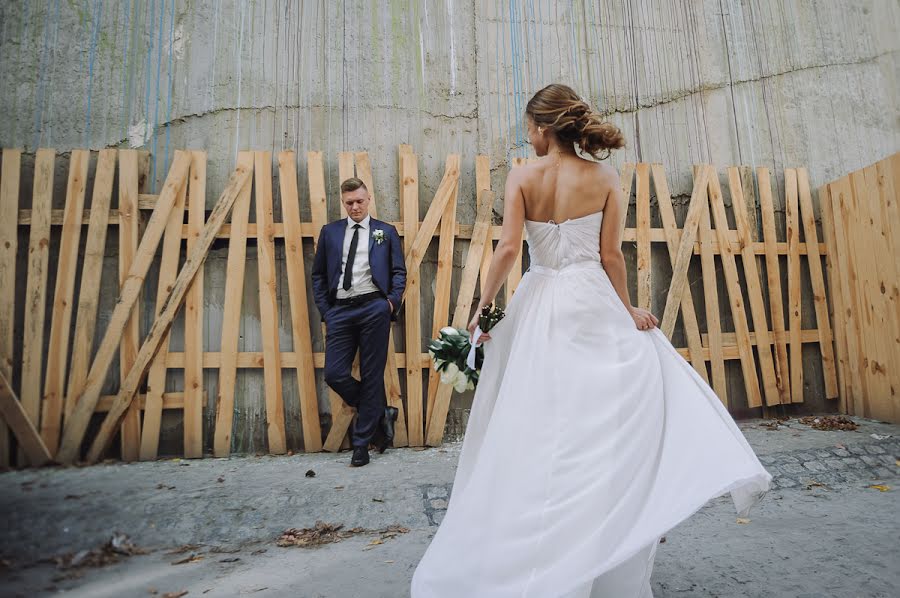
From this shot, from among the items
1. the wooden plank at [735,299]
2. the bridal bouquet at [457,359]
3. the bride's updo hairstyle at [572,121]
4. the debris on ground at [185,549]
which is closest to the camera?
the bride's updo hairstyle at [572,121]

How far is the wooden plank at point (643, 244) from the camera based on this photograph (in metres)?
4.96

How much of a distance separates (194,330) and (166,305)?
0.29 metres

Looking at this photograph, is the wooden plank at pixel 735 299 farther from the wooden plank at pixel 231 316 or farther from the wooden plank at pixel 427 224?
the wooden plank at pixel 231 316

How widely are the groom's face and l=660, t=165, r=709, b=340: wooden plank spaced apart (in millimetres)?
2652

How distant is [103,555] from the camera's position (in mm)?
2555

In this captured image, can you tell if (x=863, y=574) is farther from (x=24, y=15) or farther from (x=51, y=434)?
(x=24, y=15)

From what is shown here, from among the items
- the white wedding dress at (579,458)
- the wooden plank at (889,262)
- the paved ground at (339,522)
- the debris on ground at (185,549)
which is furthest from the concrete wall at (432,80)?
the white wedding dress at (579,458)

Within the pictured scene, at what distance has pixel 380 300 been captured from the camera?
4.13m

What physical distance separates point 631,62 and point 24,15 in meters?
5.53

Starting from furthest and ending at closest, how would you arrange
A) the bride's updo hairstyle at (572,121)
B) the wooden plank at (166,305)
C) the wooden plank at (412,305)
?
the wooden plank at (412,305) < the wooden plank at (166,305) < the bride's updo hairstyle at (572,121)

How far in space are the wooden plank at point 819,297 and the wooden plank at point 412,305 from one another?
382 centimetres

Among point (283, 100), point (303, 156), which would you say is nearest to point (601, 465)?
point (303, 156)

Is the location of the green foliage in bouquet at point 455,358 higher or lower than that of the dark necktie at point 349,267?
lower

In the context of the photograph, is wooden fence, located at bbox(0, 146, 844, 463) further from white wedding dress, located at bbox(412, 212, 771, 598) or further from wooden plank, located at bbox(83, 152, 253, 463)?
white wedding dress, located at bbox(412, 212, 771, 598)
